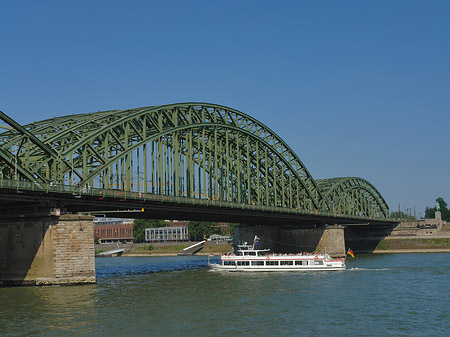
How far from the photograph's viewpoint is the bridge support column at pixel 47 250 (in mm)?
60312

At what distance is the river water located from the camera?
3809cm

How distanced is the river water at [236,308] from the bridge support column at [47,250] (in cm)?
186

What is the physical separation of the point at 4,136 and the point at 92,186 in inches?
537

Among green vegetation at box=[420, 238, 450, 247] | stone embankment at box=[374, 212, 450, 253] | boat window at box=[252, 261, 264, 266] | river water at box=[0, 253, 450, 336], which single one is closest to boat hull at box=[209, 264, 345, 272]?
boat window at box=[252, 261, 264, 266]

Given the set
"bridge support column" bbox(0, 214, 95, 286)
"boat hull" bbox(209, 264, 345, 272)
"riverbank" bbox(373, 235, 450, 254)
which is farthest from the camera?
"riverbank" bbox(373, 235, 450, 254)

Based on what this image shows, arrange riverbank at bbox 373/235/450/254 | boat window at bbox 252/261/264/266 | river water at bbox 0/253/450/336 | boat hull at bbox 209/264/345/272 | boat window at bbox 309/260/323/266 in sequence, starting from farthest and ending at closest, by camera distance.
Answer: riverbank at bbox 373/235/450/254 → boat window at bbox 252/261/264/266 → boat window at bbox 309/260/323/266 → boat hull at bbox 209/264/345/272 → river water at bbox 0/253/450/336

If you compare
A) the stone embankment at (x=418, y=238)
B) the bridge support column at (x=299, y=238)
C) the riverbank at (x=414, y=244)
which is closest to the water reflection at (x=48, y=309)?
the bridge support column at (x=299, y=238)

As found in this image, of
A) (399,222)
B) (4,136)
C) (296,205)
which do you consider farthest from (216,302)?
(399,222)

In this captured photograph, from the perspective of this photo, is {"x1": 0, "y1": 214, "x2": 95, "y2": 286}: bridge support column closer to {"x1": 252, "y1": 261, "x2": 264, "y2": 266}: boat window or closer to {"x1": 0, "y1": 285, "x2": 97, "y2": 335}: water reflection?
{"x1": 0, "y1": 285, "x2": 97, "y2": 335}: water reflection

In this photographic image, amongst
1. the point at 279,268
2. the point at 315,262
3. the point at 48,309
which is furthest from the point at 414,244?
the point at 48,309

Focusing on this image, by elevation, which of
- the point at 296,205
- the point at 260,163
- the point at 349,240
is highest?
the point at 260,163

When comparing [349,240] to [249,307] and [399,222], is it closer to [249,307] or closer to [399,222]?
[399,222]

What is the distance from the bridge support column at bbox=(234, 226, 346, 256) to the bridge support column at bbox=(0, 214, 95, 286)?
64.4 m

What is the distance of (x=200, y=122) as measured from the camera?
9606 cm
